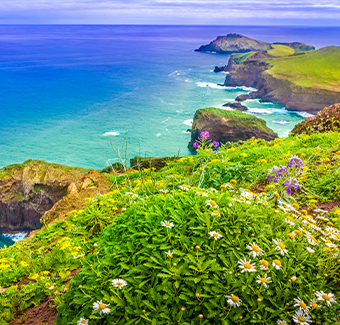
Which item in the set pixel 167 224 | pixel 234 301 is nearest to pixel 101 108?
pixel 167 224

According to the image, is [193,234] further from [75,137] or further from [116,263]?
[75,137]

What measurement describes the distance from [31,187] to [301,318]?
26005 millimetres

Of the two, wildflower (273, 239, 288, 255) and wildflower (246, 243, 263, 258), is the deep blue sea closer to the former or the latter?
wildflower (273, 239, 288, 255)

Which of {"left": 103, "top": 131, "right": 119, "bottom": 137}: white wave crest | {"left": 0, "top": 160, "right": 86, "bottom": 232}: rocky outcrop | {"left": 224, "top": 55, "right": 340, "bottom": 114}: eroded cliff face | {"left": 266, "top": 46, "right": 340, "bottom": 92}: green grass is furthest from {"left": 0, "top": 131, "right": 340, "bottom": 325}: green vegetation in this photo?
{"left": 266, "top": 46, "right": 340, "bottom": 92}: green grass

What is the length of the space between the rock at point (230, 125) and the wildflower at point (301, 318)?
5173 cm

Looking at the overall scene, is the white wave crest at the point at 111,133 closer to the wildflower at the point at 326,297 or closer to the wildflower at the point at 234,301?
the wildflower at the point at 234,301

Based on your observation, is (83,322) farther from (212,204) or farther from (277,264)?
(277,264)

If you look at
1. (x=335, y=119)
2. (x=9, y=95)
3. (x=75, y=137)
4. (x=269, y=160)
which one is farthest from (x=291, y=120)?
(x=9, y=95)

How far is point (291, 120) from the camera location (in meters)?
76.2

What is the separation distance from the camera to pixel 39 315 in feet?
12.1

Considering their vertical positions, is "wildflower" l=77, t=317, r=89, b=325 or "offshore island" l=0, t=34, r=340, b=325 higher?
"offshore island" l=0, t=34, r=340, b=325

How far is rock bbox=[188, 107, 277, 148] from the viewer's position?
53688 millimetres

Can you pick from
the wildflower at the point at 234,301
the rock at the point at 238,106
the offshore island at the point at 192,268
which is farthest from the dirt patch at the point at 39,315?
the rock at the point at 238,106

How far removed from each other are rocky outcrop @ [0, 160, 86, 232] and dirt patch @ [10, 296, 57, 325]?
728 inches
